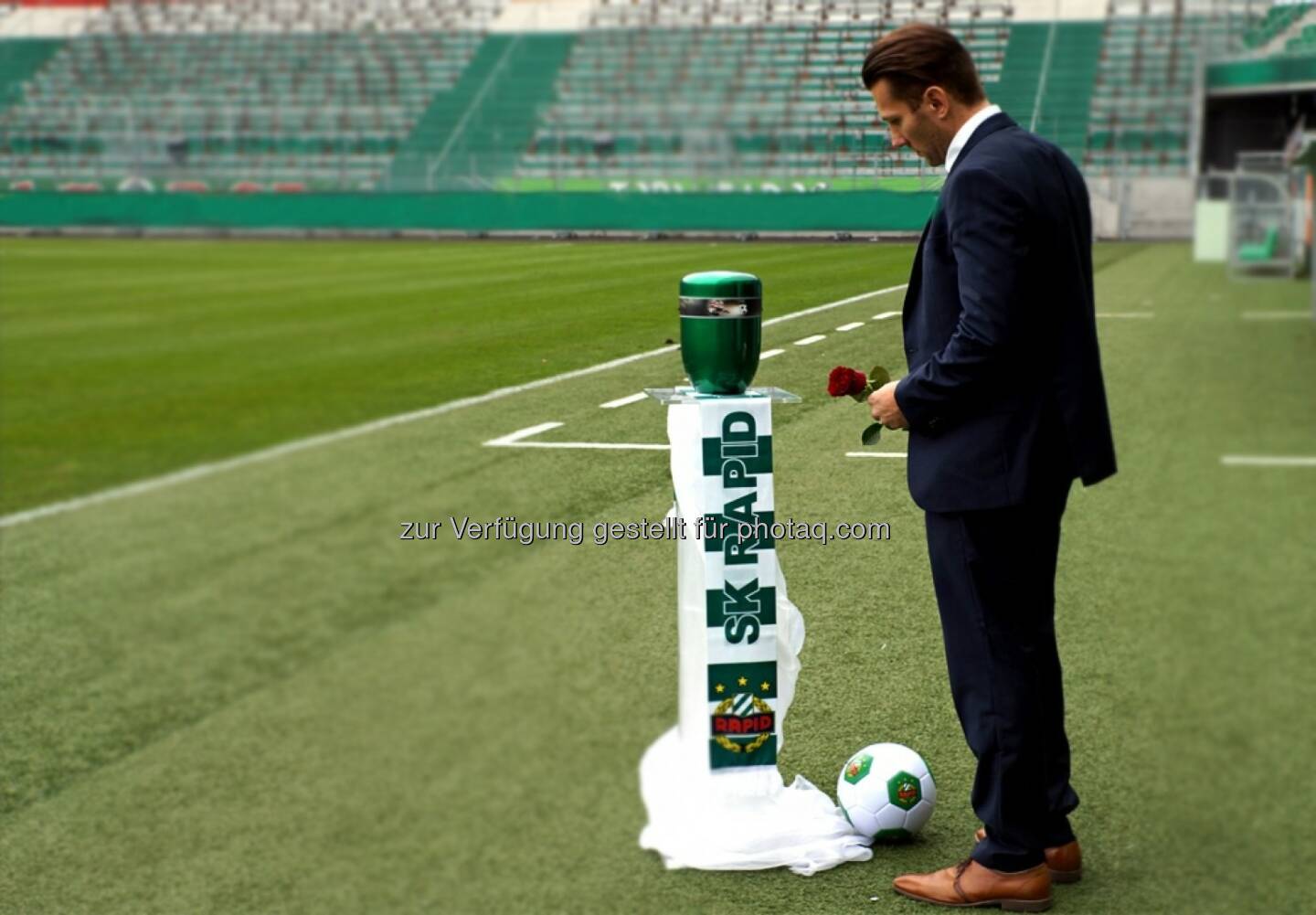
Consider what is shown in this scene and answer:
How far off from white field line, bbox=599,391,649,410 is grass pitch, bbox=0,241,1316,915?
0.02 m

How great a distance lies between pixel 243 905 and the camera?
6.66 ft

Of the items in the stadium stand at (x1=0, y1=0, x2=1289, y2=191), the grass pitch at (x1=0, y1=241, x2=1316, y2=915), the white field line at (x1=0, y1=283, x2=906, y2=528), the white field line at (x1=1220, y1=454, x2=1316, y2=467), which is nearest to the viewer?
the grass pitch at (x1=0, y1=241, x2=1316, y2=915)

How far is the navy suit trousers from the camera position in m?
2.31

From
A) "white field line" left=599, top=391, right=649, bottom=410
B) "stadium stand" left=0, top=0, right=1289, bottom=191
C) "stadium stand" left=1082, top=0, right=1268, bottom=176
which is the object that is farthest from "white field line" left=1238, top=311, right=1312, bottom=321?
"white field line" left=599, top=391, right=649, bottom=410

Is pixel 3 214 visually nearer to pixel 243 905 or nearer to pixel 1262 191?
pixel 243 905

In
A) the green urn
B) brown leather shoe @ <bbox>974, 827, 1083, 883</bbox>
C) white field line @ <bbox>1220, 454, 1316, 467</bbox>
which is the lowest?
white field line @ <bbox>1220, 454, 1316, 467</bbox>

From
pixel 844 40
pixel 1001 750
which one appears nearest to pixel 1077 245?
pixel 1001 750

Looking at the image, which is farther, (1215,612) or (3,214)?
(1215,612)

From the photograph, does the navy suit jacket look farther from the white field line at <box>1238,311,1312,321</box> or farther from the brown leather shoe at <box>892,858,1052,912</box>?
the white field line at <box>1238,311,1312,321</box>

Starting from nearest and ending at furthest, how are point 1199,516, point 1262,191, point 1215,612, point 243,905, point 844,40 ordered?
point 243,905
point 844,40
point 1215,612
point 1199,516
point 1262,191

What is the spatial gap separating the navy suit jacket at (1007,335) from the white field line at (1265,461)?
427 centimetres

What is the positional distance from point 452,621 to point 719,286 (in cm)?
118

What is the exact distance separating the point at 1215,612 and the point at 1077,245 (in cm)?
181

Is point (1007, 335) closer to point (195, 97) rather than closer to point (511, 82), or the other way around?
point (195, 97)
